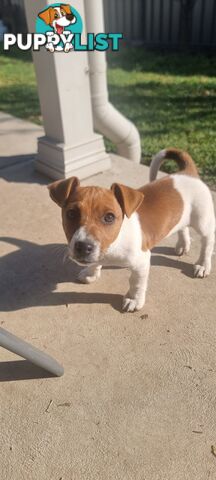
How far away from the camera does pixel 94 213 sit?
2.41m

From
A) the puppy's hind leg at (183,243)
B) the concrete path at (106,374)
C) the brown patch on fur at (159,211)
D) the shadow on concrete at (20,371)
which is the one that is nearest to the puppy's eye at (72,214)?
the brown patch on fur at (159,211)

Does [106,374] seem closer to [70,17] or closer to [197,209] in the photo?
[197,209]

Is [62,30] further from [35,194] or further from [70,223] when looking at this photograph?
[70,223]

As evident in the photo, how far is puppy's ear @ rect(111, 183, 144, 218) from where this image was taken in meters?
2.51

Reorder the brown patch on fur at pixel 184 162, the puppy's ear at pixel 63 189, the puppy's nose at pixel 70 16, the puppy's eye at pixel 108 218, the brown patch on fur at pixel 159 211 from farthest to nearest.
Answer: the puppy's nose at pixel 70 16 < the brown patch on fur at pixel 184 162 < the brown patch on fur at pixel 159 211 < the puppy's ear at pixel 63 189 < the puppy's eye at pixel 108 218

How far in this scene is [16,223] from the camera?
13.3 feet

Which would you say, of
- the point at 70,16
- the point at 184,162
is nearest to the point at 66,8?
the point at 70,16

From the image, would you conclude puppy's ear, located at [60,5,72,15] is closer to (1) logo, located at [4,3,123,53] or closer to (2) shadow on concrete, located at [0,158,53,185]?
(1) logo, located at [4,3,123,53]

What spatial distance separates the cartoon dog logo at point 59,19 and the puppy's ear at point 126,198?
2150 mm

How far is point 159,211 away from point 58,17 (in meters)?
2.31

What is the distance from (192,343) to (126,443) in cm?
80

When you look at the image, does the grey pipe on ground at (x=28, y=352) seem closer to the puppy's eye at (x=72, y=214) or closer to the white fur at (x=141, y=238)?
the white fur at (x=141, y=238)

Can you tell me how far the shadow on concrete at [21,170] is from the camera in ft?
15.8

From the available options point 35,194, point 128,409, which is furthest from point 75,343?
point 35,194
